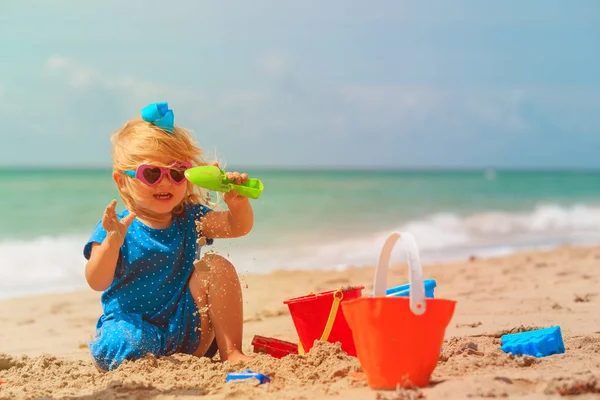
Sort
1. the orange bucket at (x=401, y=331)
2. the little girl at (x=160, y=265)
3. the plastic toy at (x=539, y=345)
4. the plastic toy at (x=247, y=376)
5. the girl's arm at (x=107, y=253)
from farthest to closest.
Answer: the little girl at (x=160, y=265), the girl's arm at (x=107, y=253), the plastic toy at (x=539, y=345), the plastic toy at (x=247, y=376), the orange bucket at (x=401, y=331)

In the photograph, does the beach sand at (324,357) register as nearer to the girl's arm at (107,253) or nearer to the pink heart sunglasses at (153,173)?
the girl's arm at (107,253)

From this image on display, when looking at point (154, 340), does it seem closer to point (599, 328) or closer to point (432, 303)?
point (432, 303)

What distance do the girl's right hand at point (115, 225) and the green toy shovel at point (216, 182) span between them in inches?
13.2

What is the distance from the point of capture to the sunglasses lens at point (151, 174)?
3156 mm

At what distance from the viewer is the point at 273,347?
3.29 metres

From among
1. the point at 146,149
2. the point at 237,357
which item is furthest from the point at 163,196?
the point at 237,357

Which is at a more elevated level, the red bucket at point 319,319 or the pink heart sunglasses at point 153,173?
the pink heart sunglasses at point 153,173

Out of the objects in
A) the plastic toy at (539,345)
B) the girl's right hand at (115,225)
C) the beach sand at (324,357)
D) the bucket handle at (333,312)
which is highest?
the girl's right hand at (115,225)

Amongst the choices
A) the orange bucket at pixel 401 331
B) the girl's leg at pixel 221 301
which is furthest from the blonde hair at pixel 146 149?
the orange bucket at pixel 401 331

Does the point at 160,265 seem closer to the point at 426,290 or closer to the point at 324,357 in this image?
the point at 324,357

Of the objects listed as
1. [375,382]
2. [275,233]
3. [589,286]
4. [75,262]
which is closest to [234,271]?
[375,382]

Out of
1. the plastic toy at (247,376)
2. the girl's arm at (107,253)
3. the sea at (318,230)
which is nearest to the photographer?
the plastic toy at (247,376)

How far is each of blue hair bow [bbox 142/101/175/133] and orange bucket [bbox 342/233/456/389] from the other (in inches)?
56.1

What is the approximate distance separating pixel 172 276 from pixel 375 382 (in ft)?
4.21
